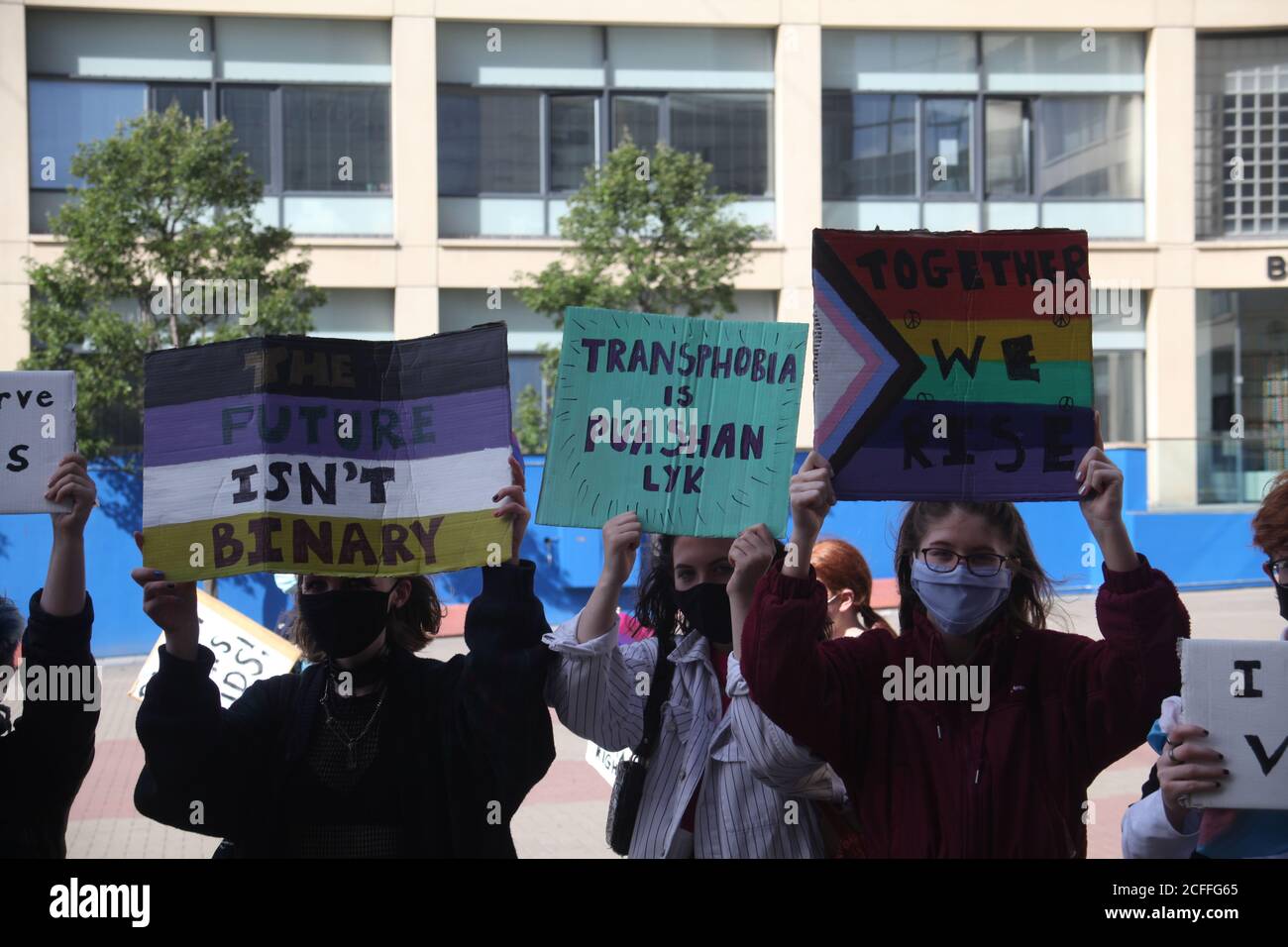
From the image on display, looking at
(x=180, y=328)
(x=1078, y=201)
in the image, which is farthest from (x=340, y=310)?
(x=1078, y=201)

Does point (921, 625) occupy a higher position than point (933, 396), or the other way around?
point (933, 396)

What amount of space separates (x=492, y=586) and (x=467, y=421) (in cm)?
49

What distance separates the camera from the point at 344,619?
381cm

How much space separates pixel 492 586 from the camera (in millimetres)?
3658

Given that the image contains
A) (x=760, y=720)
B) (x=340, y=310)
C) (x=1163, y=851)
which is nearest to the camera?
(x=1163, y=851)

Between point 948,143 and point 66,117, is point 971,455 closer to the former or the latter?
point 66,117

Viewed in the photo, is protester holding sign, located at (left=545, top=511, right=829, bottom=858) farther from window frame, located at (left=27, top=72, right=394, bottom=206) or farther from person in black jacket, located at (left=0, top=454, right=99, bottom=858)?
window frame, located at (left=27, top=72, right=394, bottom=206)

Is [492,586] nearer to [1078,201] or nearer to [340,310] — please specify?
[340,310]

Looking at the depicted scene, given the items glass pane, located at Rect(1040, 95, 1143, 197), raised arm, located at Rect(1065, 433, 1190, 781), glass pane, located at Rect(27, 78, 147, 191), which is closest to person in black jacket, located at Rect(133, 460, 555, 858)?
raised arm, located at Rect(1065, 433, 1190, 781)

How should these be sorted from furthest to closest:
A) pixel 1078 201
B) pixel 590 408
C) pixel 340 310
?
pixel 1078 201, pixel 340 310, pixel 590 408

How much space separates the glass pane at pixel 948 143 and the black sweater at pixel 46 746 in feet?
69.9

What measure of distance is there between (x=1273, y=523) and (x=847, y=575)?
6.88 feet

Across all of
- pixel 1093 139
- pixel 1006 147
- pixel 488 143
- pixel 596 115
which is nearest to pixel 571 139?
pixel 596 115

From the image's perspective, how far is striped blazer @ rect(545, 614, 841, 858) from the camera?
3.58 meters
